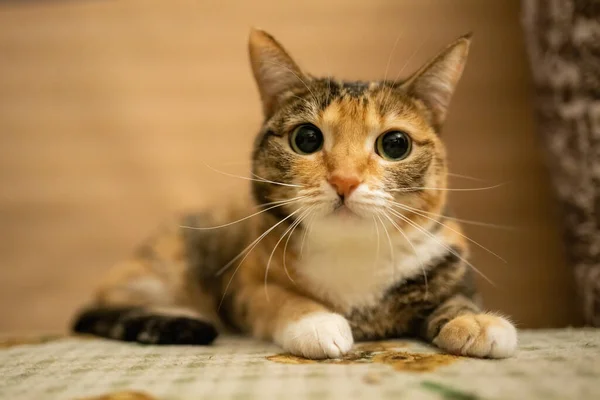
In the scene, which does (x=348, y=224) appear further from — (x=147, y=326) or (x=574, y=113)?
(x=574, y=113)

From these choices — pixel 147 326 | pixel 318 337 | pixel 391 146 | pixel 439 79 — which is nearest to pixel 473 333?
pixel 318 337

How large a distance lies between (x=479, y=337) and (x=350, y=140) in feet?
1.49

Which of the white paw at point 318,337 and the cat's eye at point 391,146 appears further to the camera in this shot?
the cat's eye at point 391,146

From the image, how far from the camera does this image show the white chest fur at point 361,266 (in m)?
1.12

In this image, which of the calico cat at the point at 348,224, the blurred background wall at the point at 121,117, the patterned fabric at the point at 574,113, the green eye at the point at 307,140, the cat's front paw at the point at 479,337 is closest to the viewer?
the cat's front paw at the point at 479,337

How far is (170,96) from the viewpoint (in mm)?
1990

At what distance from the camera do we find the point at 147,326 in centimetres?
116

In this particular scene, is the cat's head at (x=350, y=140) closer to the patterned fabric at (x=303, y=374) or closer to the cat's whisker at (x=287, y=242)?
the cat's whisker at (x=287, y=242)

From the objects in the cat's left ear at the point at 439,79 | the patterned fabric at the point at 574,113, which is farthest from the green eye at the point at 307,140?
the patterned fabric at the point at 574,113

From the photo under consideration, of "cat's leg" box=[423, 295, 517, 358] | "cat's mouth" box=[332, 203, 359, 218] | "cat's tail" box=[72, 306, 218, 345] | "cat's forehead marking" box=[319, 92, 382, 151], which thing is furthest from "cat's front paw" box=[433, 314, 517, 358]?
"cat's tail" box=[72, 306, 218, 345]

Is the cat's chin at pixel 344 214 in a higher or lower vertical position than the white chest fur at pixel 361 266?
higher

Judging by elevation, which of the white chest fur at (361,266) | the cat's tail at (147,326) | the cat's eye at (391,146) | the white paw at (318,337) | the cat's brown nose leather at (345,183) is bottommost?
the cat's tail at (147,326)

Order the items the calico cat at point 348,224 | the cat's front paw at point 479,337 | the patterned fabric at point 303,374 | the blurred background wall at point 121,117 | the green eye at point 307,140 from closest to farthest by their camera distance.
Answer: the patterned fabric at point 303,374 → the cat's front paw at point 479,337 → the calico cat at point 348,224 → the green eye at point 307,140 → the blurred background wall at point 121,117

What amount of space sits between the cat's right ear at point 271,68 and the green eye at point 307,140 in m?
0.14
